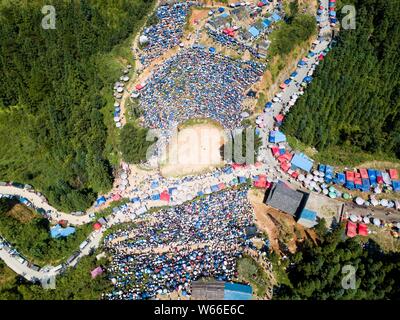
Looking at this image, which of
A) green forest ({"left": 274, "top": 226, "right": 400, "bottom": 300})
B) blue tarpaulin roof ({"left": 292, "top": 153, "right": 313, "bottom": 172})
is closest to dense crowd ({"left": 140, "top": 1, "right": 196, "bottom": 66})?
blue tarpaulin roof ({"left": 292, "top": 153, "right": 313, "bottom": 172})

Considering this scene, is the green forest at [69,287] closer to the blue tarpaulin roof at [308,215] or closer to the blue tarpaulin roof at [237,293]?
the blue tarpaulin roof at [237,293]

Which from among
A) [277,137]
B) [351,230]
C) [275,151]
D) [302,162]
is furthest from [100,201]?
[351,230]

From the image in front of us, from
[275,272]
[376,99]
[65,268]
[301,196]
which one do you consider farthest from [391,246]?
[65,268]

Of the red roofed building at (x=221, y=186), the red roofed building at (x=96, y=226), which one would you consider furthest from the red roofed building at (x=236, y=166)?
the red roofed building at (x=96, y=226)

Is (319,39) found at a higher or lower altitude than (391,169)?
higher

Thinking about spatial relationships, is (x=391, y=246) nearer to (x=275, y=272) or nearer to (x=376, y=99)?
(x=275, y=272)

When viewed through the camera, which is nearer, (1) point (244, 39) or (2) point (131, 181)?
(2) point (131, 181)
